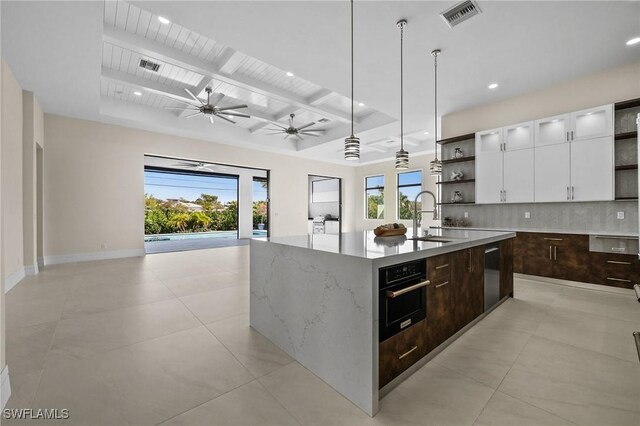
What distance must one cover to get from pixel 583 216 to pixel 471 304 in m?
3.20

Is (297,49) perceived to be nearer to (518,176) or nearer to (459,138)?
(459,138)

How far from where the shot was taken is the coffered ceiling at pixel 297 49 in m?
2.80

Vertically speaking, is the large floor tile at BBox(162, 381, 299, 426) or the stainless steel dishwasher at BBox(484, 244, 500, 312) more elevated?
the stainless steel dishwasher at BBox(484, 244, 500, 312)

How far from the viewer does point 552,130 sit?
4305 millimetres

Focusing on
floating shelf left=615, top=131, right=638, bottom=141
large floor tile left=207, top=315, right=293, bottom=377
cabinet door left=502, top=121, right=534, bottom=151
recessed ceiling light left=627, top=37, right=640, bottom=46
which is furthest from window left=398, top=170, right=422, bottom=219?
large floor tile left=207, top=315, right=293, bottom=377

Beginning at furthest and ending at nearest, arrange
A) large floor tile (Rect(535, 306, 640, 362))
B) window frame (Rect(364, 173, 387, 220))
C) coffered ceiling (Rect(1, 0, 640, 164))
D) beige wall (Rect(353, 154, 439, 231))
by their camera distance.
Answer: window frame (Rect(364, 173, 387, 220)), beige wall (Rect(353, 154, 439, 231)), coffered ceiling (Rect(1, 0, 640, 164)), large floor tile (Rect(535, 306, 640, 362))

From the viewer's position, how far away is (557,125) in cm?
426

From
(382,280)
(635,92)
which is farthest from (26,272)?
(635,92)

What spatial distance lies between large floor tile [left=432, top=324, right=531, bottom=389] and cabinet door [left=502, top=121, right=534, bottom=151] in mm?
3441

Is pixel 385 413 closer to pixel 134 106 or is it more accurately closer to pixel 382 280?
pixel 382 280

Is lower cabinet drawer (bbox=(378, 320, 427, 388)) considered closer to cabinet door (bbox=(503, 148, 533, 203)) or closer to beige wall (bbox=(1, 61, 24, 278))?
cabinet door (bbox=(503, 148, 533, 203))

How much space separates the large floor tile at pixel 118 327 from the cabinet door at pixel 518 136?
17.4 ft

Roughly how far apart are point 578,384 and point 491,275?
1.21 meters

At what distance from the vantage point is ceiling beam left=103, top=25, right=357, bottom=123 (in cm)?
353
